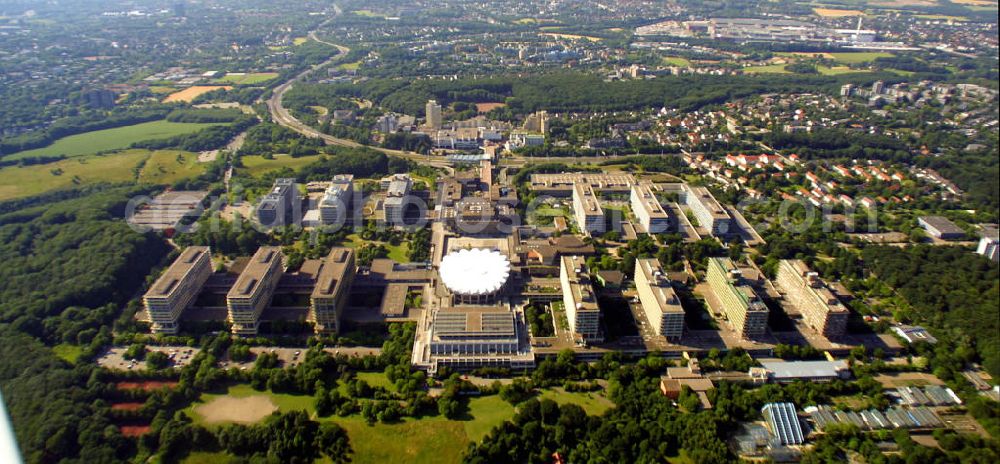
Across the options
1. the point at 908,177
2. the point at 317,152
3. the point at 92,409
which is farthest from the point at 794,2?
the point at 92,409

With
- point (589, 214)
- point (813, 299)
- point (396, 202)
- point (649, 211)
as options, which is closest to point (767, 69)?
point (649, 211)

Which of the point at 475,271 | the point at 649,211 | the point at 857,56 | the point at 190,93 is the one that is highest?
the point at 857,56

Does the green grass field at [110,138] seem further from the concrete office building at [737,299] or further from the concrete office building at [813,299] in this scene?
the concrete office building at [813,299]

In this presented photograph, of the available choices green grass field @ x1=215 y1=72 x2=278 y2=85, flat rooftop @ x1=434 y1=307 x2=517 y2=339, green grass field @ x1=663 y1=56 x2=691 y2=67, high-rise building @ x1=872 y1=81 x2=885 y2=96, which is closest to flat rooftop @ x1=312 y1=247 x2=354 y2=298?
flat rooftop @ x1=434 y1=307 x2=517 y2=339

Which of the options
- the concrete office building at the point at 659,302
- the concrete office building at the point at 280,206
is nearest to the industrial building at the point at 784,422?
the concrete office building at the point at 659,302

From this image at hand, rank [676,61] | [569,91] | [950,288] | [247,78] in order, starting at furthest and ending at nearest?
[676,61], [247,78], [569,91], [950,288]

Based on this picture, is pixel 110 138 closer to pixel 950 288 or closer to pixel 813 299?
pixel 813 299
